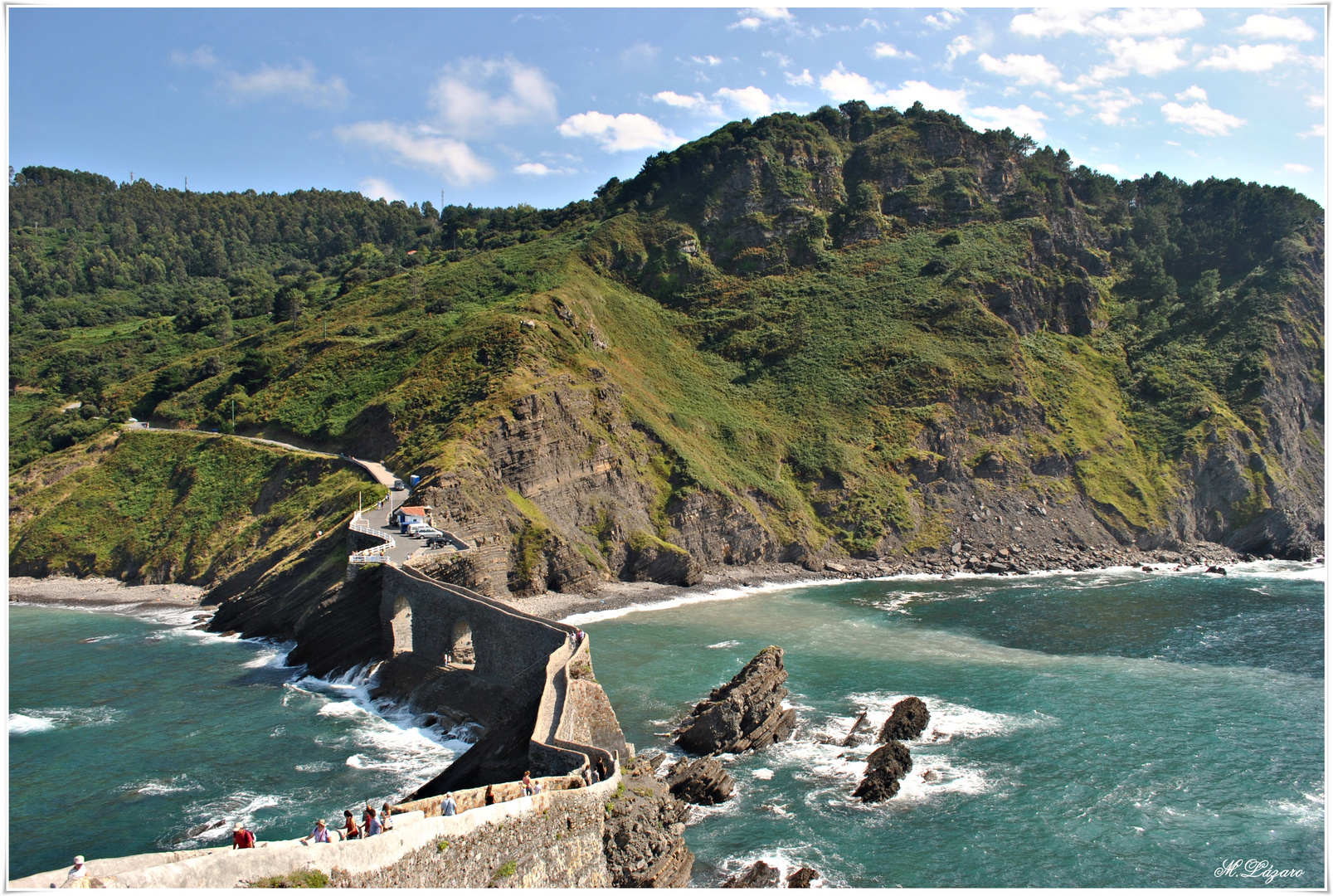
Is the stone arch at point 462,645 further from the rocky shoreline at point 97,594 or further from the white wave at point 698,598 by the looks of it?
the rocky shoreline at point 97,594

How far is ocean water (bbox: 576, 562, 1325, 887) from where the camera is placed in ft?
99.7

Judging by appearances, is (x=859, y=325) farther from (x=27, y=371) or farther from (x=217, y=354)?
(x=27, y=371)

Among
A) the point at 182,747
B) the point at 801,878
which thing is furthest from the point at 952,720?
the point at 182,747

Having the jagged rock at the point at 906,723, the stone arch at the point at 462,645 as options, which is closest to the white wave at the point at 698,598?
the stone arch at the point at 462,645

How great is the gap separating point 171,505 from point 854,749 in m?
61.7

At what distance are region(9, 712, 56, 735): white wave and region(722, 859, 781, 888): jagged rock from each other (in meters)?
32.4

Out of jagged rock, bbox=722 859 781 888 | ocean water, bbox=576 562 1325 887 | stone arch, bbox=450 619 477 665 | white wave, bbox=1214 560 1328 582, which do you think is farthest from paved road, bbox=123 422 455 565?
white wave, bbox=1214 560 1328 582

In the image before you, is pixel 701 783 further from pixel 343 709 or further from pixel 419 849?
pixel 343 709

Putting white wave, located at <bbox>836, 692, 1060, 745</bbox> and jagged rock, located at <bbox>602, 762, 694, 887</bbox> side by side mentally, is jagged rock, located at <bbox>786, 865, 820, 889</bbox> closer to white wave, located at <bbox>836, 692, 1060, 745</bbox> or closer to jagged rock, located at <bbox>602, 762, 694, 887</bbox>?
jagged rock, located at <bbox>602, 762, 694, 887</bbox>

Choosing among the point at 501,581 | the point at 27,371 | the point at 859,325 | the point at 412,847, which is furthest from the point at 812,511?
the point at 27,371

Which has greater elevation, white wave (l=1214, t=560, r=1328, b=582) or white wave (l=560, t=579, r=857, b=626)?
white wave (l=560, t=579, r=857, b=626)

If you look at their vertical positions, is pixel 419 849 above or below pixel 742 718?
above

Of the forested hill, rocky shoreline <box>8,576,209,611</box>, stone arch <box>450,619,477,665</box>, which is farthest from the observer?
the forested hill

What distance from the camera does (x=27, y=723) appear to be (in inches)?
1574
